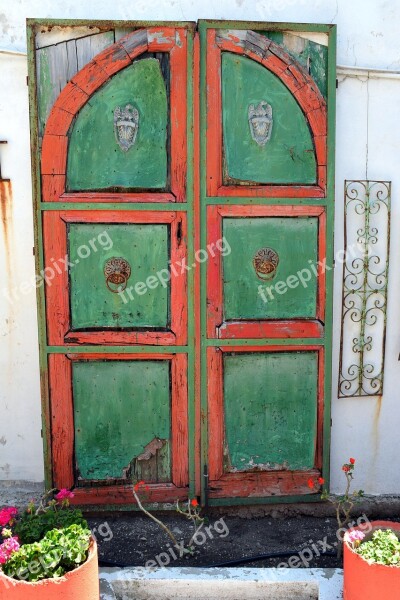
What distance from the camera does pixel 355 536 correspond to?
107 inches

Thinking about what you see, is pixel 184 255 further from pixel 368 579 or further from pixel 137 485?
pixel 368 579

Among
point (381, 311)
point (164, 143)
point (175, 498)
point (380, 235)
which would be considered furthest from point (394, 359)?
point (164, 143)

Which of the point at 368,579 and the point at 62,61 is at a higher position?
the point at 62,61

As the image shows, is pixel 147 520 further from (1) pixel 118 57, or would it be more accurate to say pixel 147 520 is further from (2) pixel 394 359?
(1) pixel 118 57

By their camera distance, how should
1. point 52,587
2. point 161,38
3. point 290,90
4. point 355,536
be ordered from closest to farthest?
point 52,587, point 355,536, point 161,38, point 290,90

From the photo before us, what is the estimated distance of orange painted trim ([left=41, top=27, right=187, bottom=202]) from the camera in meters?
3.34

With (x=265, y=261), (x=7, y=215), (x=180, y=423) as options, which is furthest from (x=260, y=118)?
(x=180, y=423)

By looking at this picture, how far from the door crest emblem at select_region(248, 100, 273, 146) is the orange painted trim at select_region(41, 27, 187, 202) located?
0.36 m

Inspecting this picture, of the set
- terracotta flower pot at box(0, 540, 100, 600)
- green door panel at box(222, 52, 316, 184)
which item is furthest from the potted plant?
green door panel at box(222, 52, 316, 184)

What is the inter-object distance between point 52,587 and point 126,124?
7.45ft

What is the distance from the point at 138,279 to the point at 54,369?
0.69 meters

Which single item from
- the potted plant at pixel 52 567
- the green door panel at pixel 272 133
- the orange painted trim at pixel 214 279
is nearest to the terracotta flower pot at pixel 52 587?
the potted plant at pixel 52 567

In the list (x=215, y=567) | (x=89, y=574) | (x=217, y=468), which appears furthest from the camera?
(x=217, y=468)

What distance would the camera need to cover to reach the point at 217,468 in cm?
368
